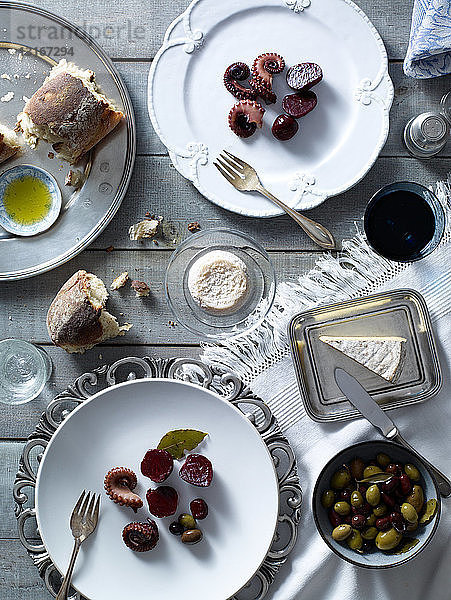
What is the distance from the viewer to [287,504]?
1.41 metres

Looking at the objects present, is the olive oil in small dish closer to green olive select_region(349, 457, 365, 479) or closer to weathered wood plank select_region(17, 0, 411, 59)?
weathered wood plank select_region(17, 0, 411, 59)

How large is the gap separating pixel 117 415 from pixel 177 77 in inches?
29.8

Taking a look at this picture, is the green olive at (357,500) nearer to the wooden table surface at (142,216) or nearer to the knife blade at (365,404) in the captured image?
the knife blade at (365,404)

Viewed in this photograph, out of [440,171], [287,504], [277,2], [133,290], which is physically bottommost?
[287,504]

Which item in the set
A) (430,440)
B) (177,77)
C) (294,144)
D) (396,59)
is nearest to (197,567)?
(430,440)

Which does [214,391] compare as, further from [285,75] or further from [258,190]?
[285,75]

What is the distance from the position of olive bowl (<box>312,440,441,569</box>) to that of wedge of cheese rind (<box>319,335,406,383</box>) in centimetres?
16

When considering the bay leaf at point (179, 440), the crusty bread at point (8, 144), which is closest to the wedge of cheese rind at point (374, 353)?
the bay leaf at point (179, 440)

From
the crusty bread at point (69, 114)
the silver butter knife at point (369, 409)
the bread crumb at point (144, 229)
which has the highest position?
the crusty bread at point (69, 114)

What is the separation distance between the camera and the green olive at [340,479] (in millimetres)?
1366

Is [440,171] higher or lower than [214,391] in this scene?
higher

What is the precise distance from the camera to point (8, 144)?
4.70ft

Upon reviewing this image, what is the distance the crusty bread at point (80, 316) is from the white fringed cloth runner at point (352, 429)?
27cm

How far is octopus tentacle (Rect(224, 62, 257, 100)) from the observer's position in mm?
1439
